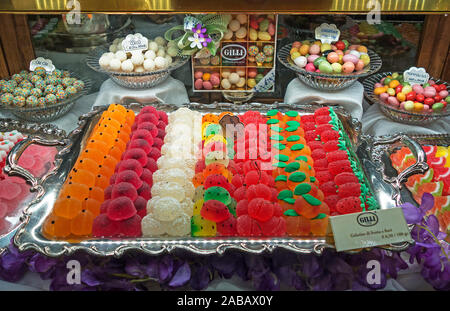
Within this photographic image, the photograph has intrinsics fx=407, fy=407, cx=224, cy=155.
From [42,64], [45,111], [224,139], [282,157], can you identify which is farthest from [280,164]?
[42,64]

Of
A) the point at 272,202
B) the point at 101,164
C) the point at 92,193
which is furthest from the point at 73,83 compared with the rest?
the point at 272,202

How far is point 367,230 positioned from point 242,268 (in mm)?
378

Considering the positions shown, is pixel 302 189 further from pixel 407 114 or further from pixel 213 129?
pixel 407 114

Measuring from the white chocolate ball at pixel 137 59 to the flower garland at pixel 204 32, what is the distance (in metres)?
0.21

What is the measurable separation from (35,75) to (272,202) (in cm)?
141

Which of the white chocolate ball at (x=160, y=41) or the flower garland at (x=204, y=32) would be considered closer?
the flower garland at (x=204, y=32)

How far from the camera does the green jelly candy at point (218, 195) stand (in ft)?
4.08

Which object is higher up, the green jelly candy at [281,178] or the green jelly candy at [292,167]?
the green jelly candy at [292,167]

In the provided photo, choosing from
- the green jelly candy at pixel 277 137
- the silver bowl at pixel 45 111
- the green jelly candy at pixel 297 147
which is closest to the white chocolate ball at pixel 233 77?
the green jelly candy at pixel 277 137

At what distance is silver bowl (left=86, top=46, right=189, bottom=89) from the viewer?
194cm

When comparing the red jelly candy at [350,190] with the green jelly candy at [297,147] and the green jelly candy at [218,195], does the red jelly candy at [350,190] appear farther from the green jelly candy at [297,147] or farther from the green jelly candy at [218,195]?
the green jelly candy at [218,195]

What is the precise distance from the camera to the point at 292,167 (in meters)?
1.36

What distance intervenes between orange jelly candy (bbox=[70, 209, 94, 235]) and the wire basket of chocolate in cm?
91

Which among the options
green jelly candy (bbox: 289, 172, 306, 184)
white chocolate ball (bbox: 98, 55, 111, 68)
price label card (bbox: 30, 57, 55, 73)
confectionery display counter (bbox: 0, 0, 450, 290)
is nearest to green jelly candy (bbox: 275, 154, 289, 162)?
confectionery display counter (bbox: 0, 0, 450, 290)
